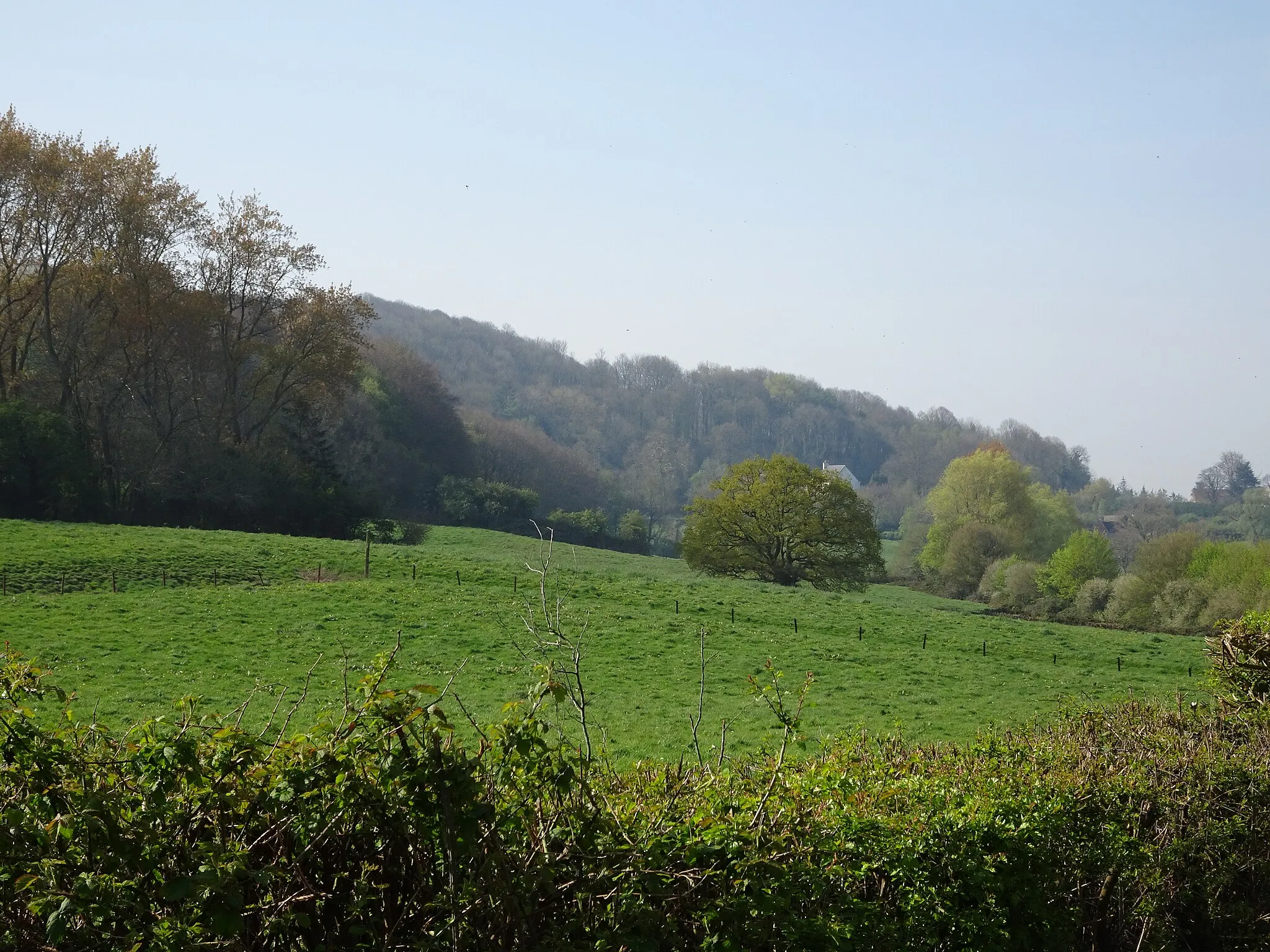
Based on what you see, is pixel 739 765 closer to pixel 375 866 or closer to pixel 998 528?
pixel 375 866

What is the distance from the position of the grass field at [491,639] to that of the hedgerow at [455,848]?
11.0 meters

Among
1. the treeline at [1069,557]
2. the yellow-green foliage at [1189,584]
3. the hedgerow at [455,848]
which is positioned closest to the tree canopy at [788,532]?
the treeline at [1069,557]

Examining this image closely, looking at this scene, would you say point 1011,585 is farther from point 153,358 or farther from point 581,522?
point 153,358

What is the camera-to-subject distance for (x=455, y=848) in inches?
131

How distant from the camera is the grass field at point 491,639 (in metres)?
18.6

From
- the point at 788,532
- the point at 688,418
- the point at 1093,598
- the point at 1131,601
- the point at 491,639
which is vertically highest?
the point at 688,418

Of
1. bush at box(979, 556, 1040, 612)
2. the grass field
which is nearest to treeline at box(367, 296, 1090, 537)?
bush at box(979, 556, 1040, 612)

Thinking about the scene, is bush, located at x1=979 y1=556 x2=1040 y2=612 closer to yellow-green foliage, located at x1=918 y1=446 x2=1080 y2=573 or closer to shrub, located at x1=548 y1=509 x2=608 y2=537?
yellow-green foliage, located at x1=918 y1=446 x2=1080 y2=573

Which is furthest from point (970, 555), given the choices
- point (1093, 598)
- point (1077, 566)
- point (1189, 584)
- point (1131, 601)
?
point (1189, 584)

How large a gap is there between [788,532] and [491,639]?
1026 inches

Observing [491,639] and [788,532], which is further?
[788,532]

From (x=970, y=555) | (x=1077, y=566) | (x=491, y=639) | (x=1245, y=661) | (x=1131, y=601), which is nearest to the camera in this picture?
(x=1245, y=661)

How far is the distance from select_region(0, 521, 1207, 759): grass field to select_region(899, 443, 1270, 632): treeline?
7.02 meters

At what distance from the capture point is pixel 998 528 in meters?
69.4
